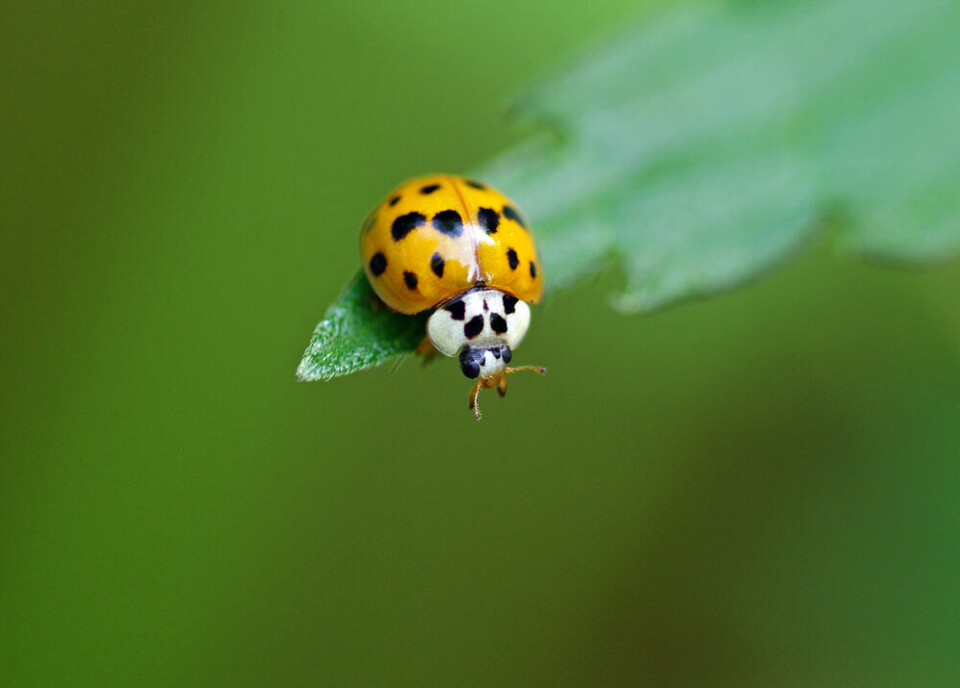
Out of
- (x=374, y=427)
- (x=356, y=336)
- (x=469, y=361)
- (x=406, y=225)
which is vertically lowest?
(x=356, y=336)

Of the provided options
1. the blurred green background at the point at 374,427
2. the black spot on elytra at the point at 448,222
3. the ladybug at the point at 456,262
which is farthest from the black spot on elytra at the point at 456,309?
the blurred green background at the point at 374,427

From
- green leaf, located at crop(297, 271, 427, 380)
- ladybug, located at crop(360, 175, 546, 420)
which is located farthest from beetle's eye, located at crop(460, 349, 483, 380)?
green leaf, located at crop(297, 271, 427, 380)

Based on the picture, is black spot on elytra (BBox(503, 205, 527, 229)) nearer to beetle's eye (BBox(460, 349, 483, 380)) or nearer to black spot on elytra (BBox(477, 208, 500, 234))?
black spot on elytra (BBox(477, 208, 500, 234))

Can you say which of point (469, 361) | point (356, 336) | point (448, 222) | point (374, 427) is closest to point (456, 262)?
point (448, 222)

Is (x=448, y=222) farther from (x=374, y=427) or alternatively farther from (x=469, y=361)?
(x=374, y=427)

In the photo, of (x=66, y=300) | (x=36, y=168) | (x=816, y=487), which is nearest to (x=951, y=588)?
(x=816, y=487)

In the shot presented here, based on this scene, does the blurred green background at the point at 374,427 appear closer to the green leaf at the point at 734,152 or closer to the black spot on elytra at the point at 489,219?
the black spot on elytra at the point at 489,219
